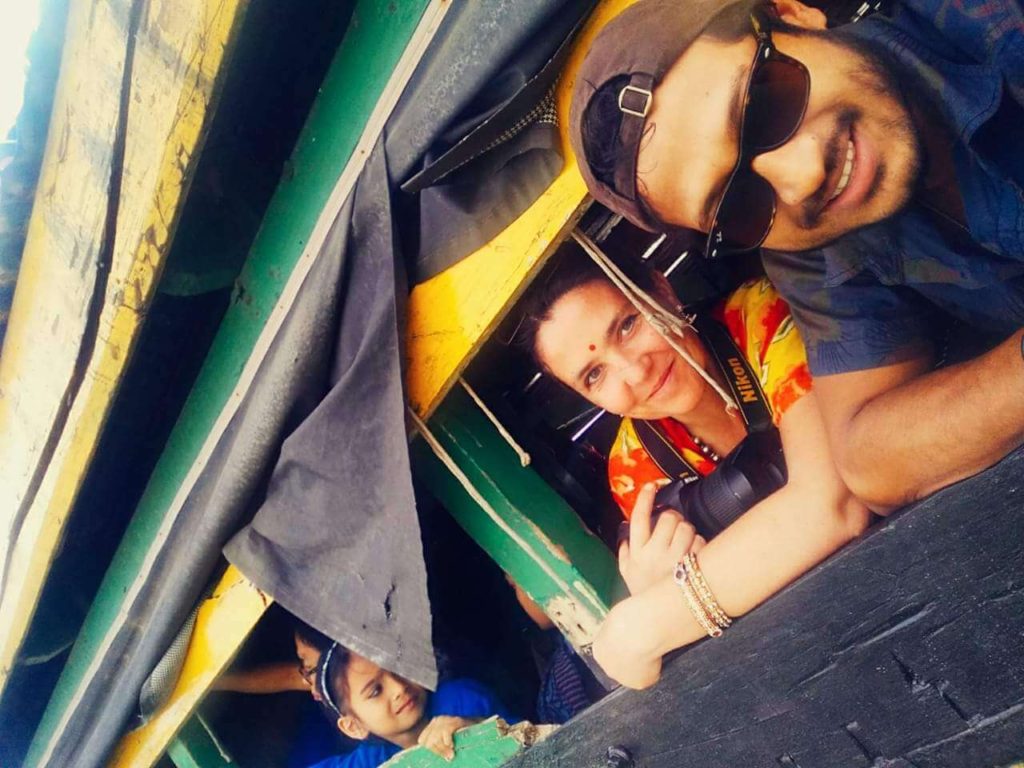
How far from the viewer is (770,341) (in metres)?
1.17

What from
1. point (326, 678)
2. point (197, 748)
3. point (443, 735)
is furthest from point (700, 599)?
point (197, 748)

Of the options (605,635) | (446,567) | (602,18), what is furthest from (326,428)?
(446,567)

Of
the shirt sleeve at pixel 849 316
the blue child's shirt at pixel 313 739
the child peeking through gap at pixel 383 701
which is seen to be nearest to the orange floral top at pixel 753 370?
the shirt sleeve at pixel 849 316

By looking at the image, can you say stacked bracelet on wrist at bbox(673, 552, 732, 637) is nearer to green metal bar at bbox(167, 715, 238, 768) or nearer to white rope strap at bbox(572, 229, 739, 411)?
white rope strap at bbox(572, 229, 739, 411)

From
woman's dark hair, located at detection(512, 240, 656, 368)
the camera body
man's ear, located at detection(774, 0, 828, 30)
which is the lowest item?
the camera body

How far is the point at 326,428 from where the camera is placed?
4.19 feet

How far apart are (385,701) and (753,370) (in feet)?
4.50

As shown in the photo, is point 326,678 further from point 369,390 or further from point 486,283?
point 486,283

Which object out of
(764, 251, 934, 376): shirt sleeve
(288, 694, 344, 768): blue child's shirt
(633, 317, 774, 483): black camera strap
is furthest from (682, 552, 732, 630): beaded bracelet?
(288, 694, 344, 768): blue child's shirt

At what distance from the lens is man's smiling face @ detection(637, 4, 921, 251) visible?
0.75 m

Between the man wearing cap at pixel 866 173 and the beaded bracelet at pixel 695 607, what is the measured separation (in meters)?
0.30

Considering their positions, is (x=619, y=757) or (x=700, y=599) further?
(x=619, y=757)

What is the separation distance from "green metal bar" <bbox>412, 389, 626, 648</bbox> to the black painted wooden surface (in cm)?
21

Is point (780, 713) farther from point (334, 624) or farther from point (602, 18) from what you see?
point (602, 18)
